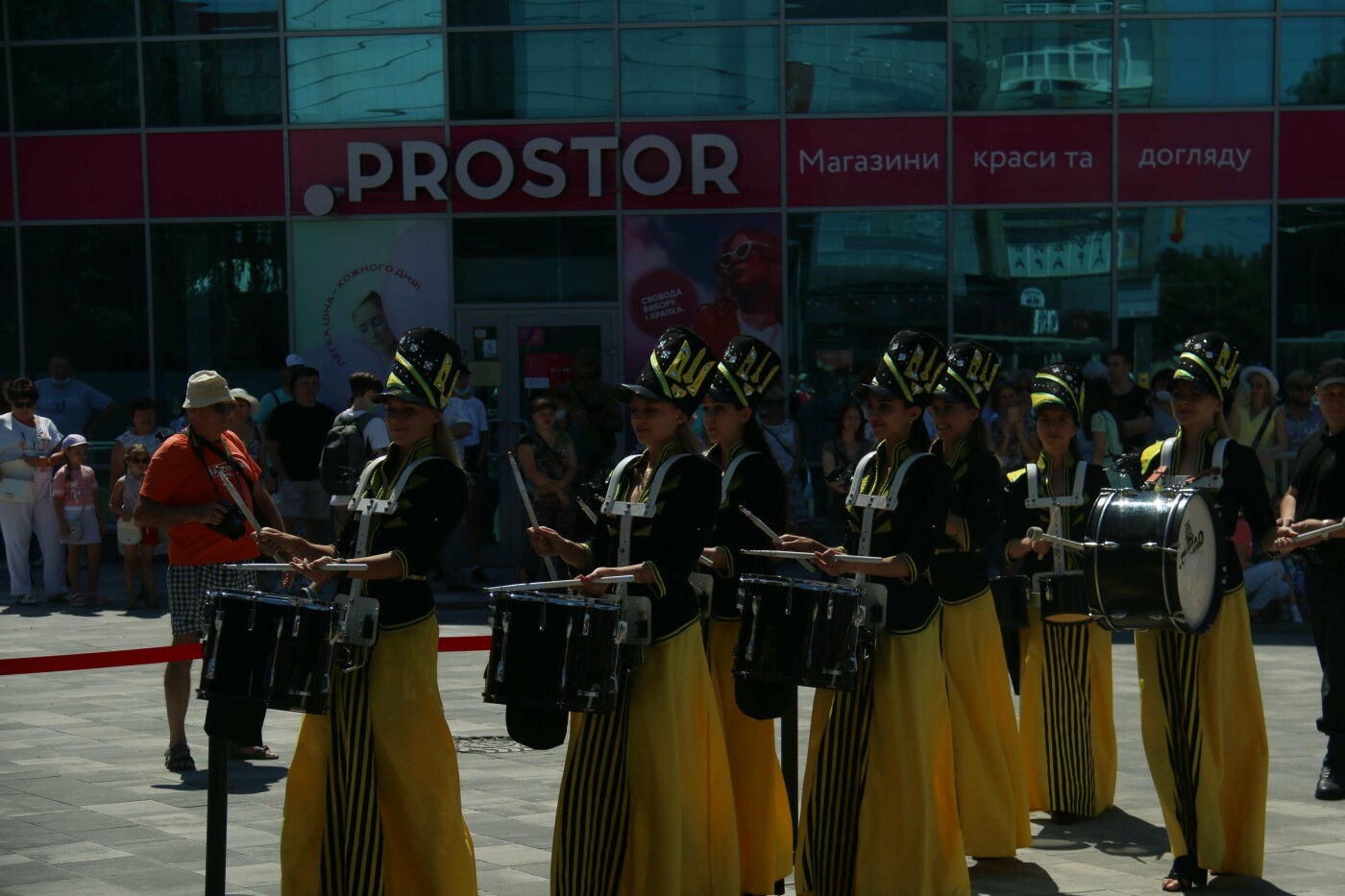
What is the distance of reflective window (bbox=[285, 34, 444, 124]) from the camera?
65.2 ft

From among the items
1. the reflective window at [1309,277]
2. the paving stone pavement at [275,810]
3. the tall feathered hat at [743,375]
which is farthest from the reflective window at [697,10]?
the tall feathered hat at [743,375]

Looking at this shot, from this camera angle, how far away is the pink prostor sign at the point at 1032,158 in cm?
1964

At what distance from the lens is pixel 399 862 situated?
6379 millimetres

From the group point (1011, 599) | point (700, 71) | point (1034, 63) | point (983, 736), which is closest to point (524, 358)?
point (700, 71)

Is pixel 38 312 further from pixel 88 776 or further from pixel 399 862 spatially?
pixel 399 862

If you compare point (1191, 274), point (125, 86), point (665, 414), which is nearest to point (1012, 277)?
point (1191, 274)

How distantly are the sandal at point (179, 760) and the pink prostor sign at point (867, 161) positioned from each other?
1136 centimetres

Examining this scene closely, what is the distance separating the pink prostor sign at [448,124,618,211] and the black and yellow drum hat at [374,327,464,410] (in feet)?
43.6

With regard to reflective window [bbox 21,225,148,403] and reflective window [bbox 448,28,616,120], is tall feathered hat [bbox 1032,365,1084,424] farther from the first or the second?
reflective window [bbox 21,225,148,403]

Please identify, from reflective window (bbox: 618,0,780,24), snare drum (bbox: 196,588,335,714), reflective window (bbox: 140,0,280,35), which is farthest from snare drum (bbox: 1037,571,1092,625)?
reflective window (bbox: 140,0,280,35)

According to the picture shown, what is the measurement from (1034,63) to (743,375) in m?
13.2

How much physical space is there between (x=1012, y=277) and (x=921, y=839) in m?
13.6

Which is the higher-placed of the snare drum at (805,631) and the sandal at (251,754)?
the snare drum at (805,631)

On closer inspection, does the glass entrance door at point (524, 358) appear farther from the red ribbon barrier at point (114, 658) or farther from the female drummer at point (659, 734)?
the female drummer at point (659, 734)
